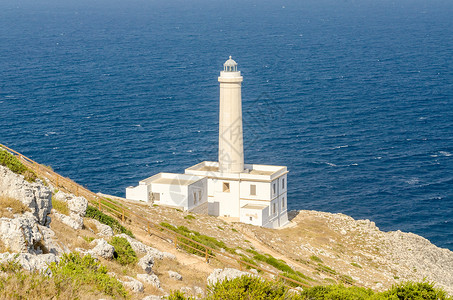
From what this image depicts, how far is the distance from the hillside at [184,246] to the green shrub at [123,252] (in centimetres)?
5

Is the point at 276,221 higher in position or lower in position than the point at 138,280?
lower

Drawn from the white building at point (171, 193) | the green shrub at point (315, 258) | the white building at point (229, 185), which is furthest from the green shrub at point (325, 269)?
the white building at point (171, 193)

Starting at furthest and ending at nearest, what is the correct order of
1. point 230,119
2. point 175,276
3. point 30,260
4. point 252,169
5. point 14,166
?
point 252,169
point 230,119
point 14,166
point 175,276
point 30,260

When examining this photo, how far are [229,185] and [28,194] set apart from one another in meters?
37.9

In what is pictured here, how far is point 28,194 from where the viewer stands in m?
23.2

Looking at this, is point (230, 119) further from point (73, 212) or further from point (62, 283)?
point (62, 283)

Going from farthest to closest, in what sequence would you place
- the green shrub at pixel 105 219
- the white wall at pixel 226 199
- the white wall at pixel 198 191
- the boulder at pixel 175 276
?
the white wall at pixel 226 199, the white wall at pixel 198 191, the green shrub at pixel 105 219, the boulder at pixel 175 276

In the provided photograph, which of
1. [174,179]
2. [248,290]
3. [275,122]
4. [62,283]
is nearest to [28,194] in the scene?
[62,283]

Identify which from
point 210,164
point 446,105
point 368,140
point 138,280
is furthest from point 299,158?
point 138,280

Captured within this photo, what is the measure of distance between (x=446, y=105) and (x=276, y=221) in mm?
76127

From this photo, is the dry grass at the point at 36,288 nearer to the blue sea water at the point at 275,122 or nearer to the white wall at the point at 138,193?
the white wall at the point at 138,193

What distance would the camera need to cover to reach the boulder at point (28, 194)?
23.2 metres

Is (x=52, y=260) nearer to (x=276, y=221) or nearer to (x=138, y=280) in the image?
(x=138, y=280)

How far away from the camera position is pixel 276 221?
61156 mm
